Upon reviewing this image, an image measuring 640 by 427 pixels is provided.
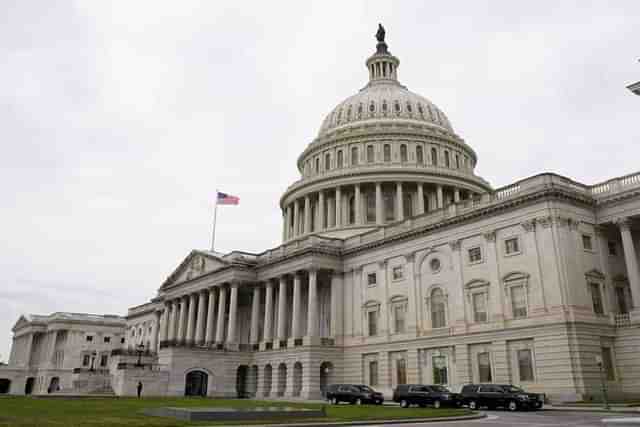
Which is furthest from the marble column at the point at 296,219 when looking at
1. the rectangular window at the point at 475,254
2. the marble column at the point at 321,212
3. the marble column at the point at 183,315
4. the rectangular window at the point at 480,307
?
the rectangular window at the point at 480,307

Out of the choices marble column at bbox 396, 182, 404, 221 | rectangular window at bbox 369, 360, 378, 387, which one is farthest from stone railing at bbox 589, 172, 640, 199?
marble column at bbox 396, 182, 404, 221

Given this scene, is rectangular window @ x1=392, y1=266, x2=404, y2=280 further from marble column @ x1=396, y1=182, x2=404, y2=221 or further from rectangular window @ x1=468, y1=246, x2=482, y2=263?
marble column @ x1=396, y1=182, x2=404, y2=221

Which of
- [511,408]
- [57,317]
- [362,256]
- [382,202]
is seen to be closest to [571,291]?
[511,408]

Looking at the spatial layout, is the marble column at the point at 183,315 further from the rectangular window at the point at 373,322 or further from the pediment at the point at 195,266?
the rectangular window at the point at 373,322

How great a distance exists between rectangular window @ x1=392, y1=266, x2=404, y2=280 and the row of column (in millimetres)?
18286

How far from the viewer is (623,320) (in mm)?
44969

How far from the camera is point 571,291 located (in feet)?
145

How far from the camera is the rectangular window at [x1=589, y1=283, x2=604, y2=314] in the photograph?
45.8 meters

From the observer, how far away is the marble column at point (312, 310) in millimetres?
63062

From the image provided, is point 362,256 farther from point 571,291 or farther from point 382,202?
point 571,291

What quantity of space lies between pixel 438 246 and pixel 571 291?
1447 cm

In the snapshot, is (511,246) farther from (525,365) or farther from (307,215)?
(307,215)

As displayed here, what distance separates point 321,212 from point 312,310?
2453 cm

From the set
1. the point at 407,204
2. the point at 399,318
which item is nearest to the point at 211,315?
the point at 399,318
